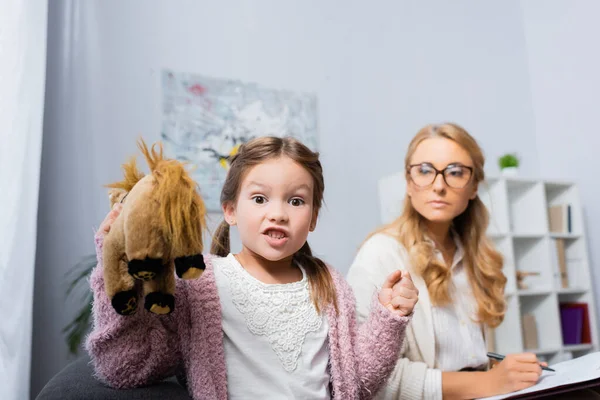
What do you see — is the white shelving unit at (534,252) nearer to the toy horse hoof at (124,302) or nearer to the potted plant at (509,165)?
the potted plant at (509,165)

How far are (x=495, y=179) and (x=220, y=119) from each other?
1470mm

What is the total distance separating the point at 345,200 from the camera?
9.14ft

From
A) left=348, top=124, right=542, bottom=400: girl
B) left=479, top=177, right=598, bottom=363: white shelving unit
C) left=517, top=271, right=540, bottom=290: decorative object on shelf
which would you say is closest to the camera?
left=348, top=124, right=542, bottom=400: girl

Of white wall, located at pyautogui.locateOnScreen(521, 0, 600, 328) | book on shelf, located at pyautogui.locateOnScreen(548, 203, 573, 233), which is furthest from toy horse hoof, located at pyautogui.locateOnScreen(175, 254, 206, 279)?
white wall, located at pyautogui.locateOnScreen(521, 0, 600, 328)

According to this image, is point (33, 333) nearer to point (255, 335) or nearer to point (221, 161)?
point (221, 161)

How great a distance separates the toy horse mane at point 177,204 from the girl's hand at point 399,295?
1.38 feet

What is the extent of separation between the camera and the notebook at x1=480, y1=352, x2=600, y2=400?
0.83 m

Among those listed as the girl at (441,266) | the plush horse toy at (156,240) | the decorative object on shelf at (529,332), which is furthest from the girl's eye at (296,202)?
the decorative object on shelf at (529,332)

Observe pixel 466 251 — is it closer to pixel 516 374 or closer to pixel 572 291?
pixel 516 374

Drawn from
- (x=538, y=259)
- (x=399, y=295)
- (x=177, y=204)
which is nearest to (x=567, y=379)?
(x=399, y=295)

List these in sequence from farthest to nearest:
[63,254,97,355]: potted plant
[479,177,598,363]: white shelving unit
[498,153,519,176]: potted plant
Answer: [498,153,519,176]: potted plant → [479,177,598,363]: white shelving unit → [63,254,97,355]: potted plant

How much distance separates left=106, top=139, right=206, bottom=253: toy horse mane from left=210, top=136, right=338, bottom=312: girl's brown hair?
265mm

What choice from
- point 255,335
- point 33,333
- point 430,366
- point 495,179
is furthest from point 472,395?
point 495,179

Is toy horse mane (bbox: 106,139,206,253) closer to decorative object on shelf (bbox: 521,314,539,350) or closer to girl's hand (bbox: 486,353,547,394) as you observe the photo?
girl's hand (bbox: 486,353,547,394)
